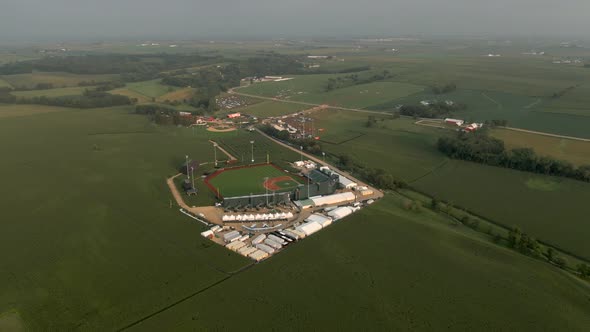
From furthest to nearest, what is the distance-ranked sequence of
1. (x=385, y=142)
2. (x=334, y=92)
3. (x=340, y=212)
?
(x=334, y=92) < (x=385, y=142) < (x=340, y=212)

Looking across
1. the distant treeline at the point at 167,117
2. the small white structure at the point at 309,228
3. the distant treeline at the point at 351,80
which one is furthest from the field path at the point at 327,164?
the distant treeline at the point at 351,80

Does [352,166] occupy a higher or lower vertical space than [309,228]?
higher

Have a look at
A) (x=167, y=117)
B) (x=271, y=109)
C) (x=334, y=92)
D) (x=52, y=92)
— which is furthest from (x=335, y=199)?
(x=52, y=92)

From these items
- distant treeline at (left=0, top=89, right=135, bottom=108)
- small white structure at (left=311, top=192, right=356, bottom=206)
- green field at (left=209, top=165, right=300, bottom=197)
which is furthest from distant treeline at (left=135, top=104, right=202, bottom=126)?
small white structure at (left=311, top=192, right=356, bottom=206)

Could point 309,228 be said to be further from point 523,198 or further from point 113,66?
point 113,66

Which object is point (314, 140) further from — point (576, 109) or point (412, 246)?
point (576, 109)

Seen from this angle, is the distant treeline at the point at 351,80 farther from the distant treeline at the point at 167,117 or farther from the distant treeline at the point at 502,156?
the distant treeline at the point at 502,156

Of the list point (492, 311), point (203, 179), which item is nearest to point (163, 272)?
point (203, 179)
